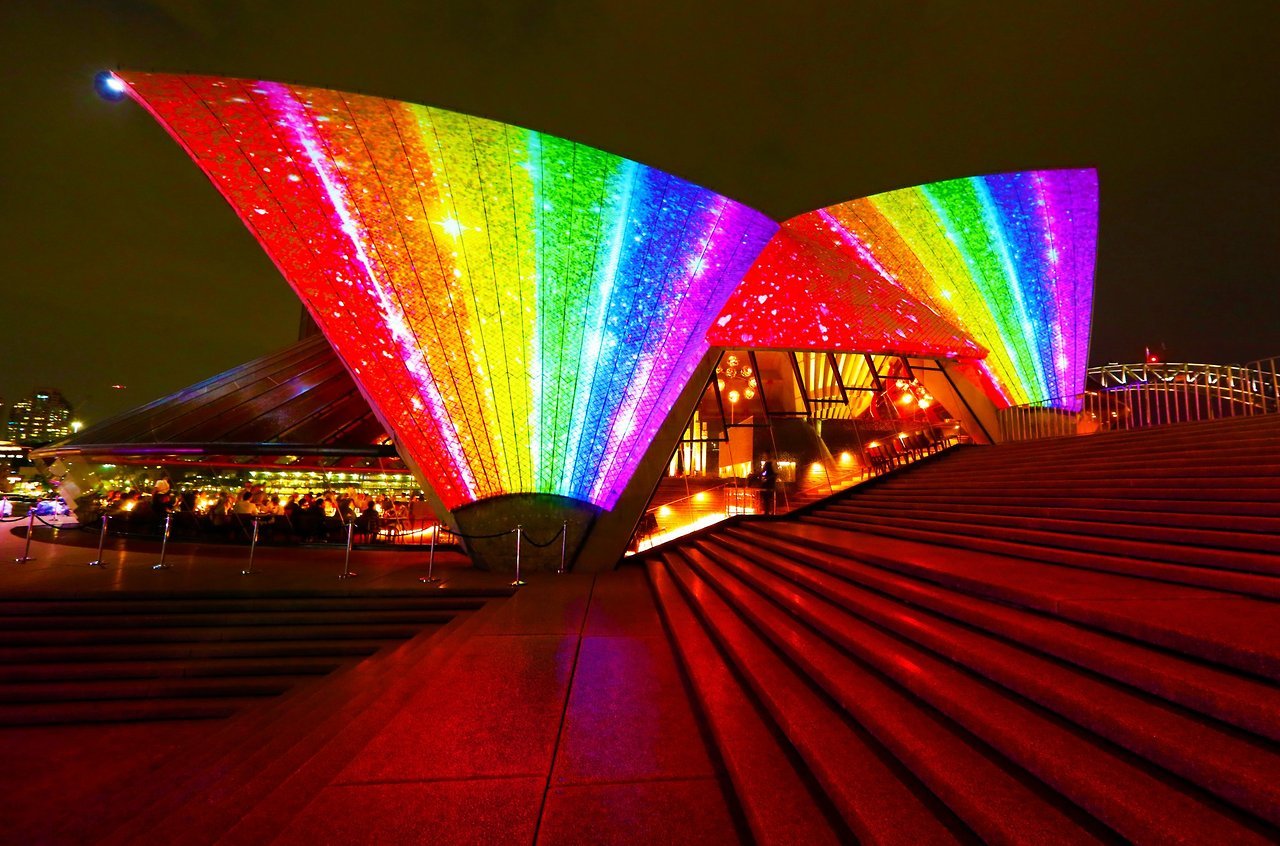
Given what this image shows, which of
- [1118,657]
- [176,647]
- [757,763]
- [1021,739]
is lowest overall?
[176,647]

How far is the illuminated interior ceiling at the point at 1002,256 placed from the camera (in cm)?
1477

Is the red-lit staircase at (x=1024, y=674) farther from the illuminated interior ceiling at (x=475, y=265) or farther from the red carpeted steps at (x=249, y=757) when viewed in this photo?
A: the illuminated interior ceiling at (x=475, y=265)

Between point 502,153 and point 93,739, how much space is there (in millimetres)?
8258

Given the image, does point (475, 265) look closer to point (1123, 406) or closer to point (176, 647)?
point (176, 647)

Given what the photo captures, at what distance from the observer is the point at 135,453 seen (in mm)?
13391

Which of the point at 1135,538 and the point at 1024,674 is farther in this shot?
the point at 1135,538

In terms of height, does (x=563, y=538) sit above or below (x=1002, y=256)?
below

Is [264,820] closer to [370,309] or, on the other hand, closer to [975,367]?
[370,309]

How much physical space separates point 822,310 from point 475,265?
299 inches

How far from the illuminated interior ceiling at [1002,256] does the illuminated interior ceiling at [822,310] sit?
0.91 metres

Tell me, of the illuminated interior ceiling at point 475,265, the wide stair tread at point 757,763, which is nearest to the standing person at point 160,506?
the illuminated interior ceiling at point 475,265

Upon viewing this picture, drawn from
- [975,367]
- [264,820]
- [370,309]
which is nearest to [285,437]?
[370,309]

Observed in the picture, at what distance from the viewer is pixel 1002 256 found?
15766 millimetres

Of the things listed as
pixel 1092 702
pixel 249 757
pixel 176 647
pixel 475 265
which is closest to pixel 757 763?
pixel 1092 702
